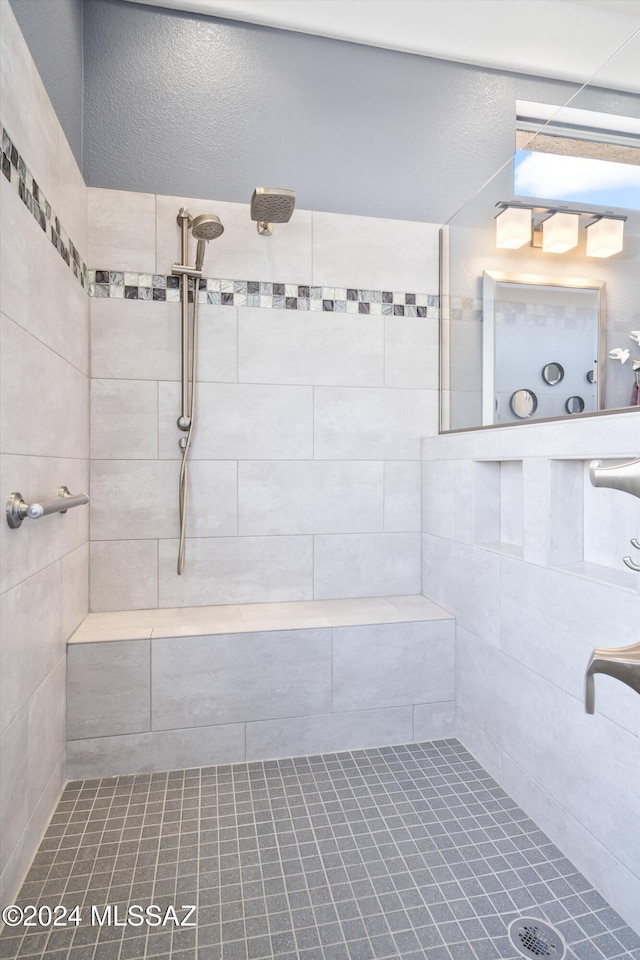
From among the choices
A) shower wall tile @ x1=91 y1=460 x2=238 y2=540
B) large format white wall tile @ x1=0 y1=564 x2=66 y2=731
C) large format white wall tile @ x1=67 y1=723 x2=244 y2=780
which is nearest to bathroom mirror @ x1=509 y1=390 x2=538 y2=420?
shower wall tile @ x1=91 y1=460 x2=238 y2=540

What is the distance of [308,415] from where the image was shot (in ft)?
7.52

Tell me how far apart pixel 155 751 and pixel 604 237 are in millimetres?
2013

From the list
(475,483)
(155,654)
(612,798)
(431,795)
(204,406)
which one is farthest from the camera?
(204,406)

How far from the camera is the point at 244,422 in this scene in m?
2.22

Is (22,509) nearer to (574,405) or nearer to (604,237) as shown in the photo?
(574,405)

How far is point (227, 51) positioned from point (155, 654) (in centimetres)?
239

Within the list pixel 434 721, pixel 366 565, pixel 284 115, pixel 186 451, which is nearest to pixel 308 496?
pixel 366 565

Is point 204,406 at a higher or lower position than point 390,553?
higher

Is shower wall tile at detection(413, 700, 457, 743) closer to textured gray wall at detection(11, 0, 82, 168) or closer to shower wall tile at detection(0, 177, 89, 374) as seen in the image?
shower wall tile at detection(0, 177, 89, 374)

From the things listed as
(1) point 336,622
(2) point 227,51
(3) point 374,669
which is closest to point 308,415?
(1) point 336,622

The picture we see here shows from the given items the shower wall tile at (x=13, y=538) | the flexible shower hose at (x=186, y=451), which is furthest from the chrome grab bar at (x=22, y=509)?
the flexible shower hose at (x=186, y=451)

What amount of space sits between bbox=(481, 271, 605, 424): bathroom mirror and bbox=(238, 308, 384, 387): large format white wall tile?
0.53 meters

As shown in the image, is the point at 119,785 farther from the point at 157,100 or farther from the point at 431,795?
the point at 157,100

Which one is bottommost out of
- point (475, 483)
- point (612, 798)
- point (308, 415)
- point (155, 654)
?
point (612, 798)
